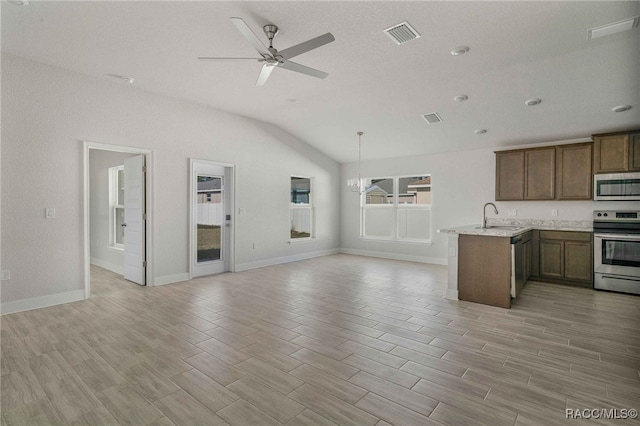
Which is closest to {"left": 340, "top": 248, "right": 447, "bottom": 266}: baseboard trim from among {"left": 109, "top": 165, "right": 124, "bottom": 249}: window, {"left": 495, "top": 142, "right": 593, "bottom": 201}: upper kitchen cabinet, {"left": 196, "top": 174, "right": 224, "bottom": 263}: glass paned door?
{"left": 495, "top": 142, "right": 593, "bottom": 201}: upper kitchen cabinet

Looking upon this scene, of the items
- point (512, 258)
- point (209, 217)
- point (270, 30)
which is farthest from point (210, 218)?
point (512, 258)

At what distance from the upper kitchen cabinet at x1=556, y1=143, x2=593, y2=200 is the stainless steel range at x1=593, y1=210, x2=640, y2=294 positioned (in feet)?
1.57

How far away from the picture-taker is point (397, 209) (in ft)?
26.3

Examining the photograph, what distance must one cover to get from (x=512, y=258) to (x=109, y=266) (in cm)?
715

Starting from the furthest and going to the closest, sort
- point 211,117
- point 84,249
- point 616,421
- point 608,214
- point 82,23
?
point 211,117
point 608,214
point 84,249
point 82,23
point 616,421

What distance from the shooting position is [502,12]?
2.91 m

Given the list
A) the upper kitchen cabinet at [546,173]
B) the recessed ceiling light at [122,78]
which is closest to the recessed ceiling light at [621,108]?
the upper kitchen cabinet at [546,173]

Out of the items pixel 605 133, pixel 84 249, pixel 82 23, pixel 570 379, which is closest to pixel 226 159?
pixel 84 249

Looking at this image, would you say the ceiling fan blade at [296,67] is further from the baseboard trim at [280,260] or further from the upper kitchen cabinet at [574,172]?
the upper kitchen cabinet at [574,172]

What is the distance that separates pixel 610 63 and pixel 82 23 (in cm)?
588

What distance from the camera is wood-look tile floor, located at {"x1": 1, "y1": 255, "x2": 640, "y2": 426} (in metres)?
2.02

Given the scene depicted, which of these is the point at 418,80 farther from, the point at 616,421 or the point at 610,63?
the point at 616,421

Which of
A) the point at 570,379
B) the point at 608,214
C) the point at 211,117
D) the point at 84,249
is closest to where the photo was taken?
the point at 570,379

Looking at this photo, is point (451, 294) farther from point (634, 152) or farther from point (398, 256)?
point (634, 152)
